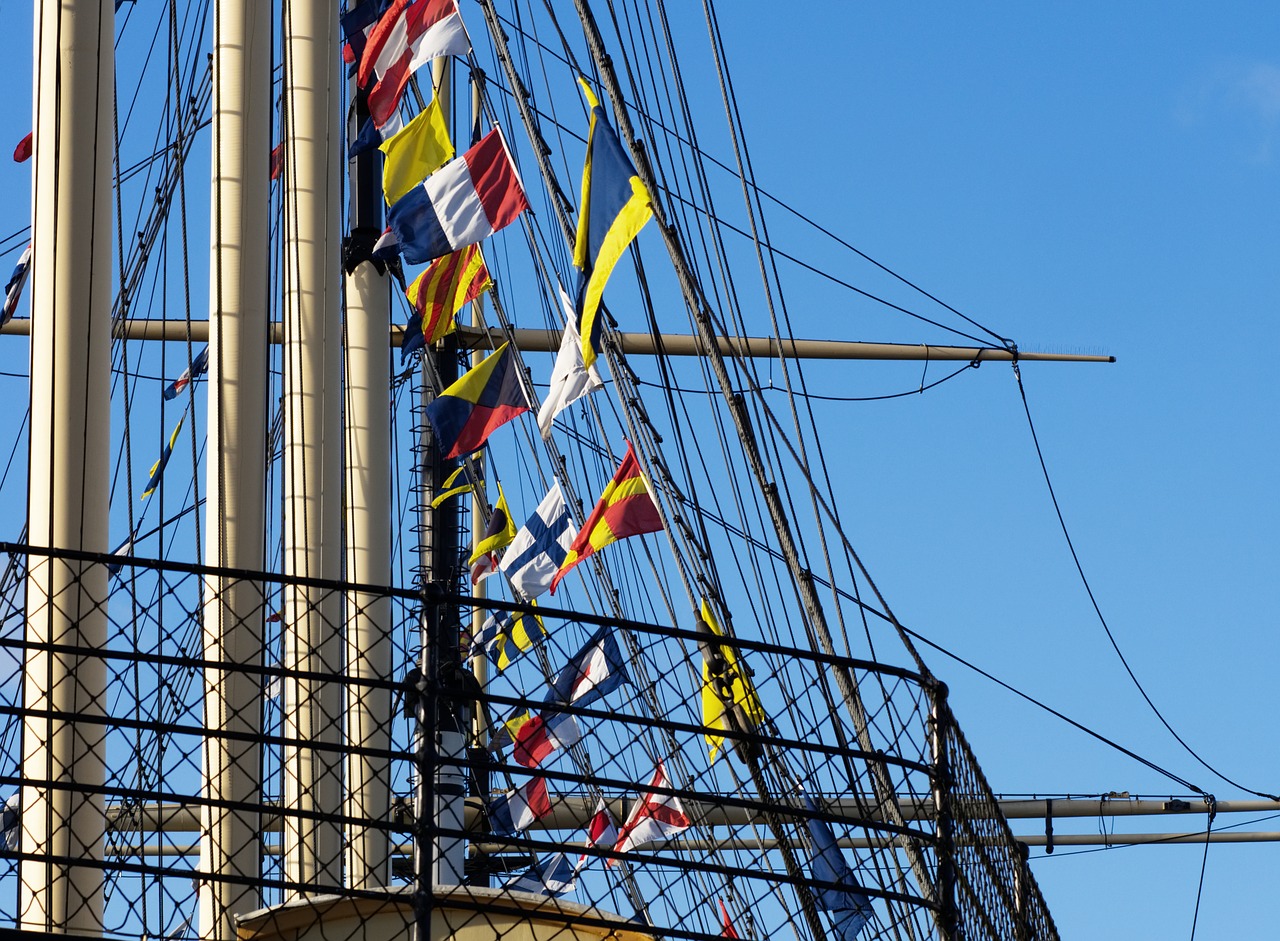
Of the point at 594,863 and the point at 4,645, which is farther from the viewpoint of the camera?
the point at 594,863

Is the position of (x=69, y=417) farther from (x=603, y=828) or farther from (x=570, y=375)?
(x=603, y=828)

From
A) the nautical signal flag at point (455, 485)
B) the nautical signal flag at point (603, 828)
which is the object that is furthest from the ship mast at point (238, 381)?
the nautical signal flag at point (455, 485)

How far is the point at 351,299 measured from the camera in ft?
54.1

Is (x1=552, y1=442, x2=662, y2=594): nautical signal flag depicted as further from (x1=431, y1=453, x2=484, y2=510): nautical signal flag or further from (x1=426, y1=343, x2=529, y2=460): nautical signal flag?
(x1=431, y1=453, x2=484, y2=510): nautical signal flag

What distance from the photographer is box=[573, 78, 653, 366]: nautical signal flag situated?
1003 cm

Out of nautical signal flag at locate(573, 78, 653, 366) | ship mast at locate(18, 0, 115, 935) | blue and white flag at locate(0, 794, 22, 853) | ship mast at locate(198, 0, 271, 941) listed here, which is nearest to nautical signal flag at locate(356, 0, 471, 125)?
ship mast at locate(198, 0, 271, 941)

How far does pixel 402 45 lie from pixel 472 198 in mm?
1533

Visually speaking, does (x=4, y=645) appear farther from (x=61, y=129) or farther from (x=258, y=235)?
(x=258, y=235)

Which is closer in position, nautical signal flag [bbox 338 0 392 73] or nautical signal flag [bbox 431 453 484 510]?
nautical signal flag [bbox 338 0 392 73]

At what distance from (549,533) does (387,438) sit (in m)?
1.45

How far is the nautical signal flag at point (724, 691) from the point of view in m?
8.93

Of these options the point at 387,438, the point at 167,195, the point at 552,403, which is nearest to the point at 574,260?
the point at 552,403

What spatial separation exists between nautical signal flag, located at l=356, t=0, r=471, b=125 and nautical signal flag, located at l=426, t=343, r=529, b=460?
194cm

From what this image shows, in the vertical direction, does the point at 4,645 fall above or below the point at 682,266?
below
